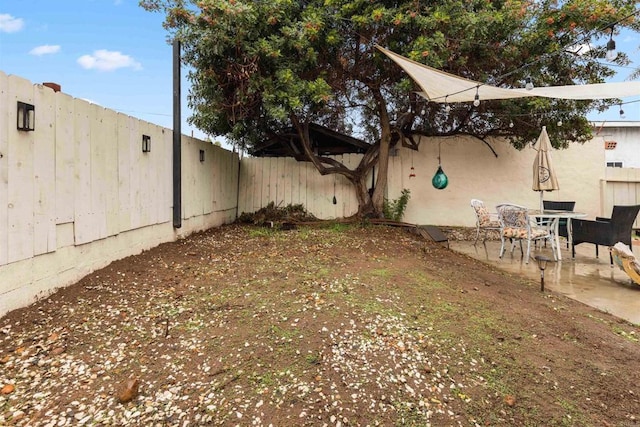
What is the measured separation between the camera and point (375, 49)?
18.1ft

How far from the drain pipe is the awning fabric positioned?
2749mm

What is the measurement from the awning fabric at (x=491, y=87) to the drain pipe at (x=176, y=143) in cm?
275

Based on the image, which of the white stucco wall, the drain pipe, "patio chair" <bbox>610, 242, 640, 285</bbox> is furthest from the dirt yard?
the white stucco wall

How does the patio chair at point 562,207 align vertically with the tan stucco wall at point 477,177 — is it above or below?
below

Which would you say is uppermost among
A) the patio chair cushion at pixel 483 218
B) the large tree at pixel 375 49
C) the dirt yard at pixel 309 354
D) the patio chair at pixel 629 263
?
the large tree at pixel 375 49

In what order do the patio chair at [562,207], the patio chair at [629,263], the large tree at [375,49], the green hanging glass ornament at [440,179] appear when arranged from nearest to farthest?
1. the patio chair at [629,263]
2. the large tree at [375,49]
3. the patio chair at [562,207]
4. the green hanging glass ornament at [440,179]

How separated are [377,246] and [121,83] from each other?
7560 millimetres

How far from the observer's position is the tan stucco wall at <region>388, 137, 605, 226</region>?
25.7 feet

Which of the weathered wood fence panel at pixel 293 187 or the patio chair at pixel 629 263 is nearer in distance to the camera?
the patio chair at pixel 629 263

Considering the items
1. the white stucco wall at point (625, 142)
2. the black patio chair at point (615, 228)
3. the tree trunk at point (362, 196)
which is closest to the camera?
the black patio chair at point (615, 228)

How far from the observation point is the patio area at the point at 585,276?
3.30 meters

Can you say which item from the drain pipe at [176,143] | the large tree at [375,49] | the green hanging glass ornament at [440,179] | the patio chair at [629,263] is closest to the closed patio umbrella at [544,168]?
the large tree at [375,49]

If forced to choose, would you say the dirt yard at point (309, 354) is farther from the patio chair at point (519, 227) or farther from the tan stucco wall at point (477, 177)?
the tan stucco wall at point (477, 177)

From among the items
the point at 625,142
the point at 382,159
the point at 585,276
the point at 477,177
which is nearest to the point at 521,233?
the point at 585,276
